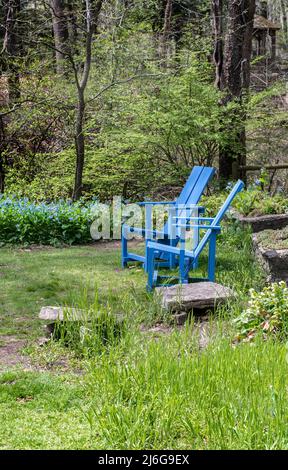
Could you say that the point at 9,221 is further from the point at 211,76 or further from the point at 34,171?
the point at 211,76

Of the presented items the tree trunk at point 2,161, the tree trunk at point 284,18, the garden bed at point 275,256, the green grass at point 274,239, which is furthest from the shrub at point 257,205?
the tree trunk at point 284,18

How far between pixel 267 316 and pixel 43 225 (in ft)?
17.1

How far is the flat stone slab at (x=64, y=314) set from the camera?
378 centimetres

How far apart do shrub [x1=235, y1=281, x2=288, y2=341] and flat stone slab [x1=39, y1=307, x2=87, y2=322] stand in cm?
99

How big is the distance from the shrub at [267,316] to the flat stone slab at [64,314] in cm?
99

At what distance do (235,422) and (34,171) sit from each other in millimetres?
10419

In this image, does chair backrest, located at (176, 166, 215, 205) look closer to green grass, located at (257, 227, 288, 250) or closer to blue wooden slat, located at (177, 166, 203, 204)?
blue wooden slat, located at (177, 166, 203, 204)

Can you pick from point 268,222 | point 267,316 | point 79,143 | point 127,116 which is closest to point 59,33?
point 127,116

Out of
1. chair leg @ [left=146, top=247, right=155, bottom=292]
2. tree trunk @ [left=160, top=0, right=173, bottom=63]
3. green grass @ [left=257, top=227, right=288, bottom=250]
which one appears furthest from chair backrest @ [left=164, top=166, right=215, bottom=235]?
tree trunk @ [left=160, top=0, right=173, bottom=63]

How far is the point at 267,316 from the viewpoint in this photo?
3949 millimetres

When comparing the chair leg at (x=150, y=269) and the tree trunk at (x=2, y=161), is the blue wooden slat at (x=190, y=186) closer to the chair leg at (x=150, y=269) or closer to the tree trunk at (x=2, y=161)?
the chair leg at (x=150, y=269)

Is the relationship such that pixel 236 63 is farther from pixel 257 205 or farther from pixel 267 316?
pixel 267 316

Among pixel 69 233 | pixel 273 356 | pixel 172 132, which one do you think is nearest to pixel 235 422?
pixel 273 356

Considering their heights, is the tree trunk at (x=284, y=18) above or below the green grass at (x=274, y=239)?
above
